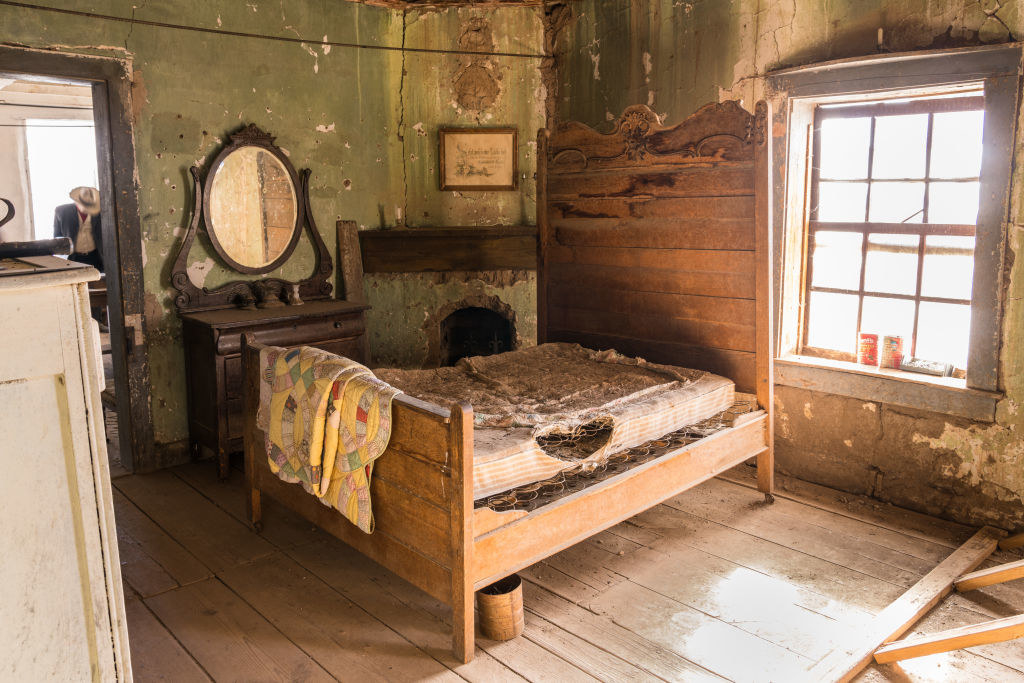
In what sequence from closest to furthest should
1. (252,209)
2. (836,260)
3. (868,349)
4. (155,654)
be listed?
(155,654) < (868,349) < (836,260) < (252,209)

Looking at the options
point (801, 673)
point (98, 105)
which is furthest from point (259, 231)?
point (801, 673)

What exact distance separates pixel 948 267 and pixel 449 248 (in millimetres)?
3233

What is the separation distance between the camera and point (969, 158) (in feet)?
12.1

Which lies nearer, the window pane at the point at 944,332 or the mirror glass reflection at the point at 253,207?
the window pane at the point at 944,332

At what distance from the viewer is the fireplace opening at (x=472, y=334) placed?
606cm

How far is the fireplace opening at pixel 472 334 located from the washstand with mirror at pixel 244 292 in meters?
0.99

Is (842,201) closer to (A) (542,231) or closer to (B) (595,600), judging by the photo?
(A) (542,231)

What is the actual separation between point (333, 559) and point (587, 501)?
50.2 inches

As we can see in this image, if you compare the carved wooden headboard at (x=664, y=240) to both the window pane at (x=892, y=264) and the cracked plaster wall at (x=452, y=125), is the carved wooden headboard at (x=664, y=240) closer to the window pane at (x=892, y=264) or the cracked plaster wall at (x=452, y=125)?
the window pane at (x=892, y=264)

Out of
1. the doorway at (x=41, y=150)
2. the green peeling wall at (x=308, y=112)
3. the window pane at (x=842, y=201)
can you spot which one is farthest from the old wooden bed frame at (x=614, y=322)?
the doorway at (x=41, y=150)

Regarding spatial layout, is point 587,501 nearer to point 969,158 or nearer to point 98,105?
point 969,158

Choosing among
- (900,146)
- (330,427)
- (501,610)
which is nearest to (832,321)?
(900,146)

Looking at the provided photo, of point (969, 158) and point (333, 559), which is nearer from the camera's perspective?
point (333, 559)

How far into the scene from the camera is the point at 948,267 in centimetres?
382
